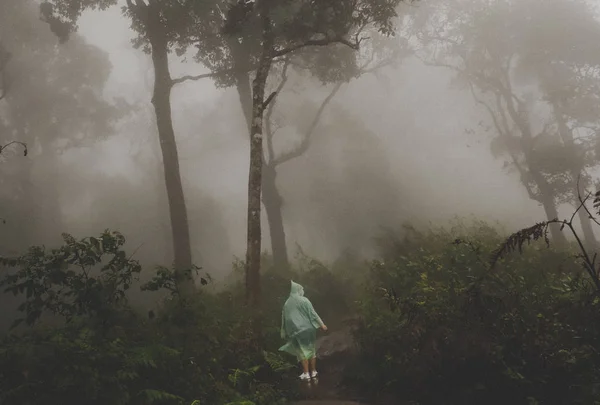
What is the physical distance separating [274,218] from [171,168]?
220 inches

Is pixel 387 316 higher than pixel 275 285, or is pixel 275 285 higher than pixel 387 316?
pixel 275 285

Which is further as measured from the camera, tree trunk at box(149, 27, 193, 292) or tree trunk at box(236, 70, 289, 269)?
tree trunk at box(236, 70, 289, 269)

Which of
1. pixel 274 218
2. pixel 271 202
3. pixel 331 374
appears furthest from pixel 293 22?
pixel 331 374

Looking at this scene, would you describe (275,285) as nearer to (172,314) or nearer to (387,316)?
(387,316)

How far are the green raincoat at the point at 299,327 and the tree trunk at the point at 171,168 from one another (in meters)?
5.02

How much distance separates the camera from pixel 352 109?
35281 millimetres

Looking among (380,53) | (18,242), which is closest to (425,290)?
(380,53)

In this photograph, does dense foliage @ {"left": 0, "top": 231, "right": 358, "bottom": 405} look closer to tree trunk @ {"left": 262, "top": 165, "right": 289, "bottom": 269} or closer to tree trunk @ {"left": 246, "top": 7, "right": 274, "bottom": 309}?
tree trunk @ {"left": 246, "top": 7, "right": 274, "bottom": 309}

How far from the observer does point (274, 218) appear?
16.9 m

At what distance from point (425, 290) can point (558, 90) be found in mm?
19932

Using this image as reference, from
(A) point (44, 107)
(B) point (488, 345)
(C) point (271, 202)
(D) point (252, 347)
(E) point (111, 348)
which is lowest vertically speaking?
(B) point (488, 345)

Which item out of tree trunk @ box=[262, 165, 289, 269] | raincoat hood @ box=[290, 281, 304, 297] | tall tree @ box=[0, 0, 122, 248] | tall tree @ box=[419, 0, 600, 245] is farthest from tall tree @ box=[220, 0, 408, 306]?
tall tree @ box=[0, 0, 122, 248]

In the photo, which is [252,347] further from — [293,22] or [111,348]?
[293,22]

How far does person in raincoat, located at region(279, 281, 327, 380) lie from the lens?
7.47 meters
